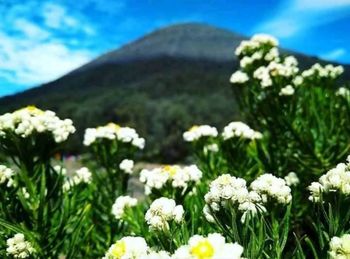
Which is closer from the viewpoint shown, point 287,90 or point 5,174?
point 5,174

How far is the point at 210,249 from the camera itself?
1.65 m

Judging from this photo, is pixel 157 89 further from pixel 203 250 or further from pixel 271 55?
pixel 203 250

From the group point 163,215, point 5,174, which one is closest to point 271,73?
point 5,174

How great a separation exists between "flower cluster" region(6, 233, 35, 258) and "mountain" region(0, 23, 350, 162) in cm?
1142

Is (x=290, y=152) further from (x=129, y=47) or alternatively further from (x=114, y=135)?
(x=129, y=47)

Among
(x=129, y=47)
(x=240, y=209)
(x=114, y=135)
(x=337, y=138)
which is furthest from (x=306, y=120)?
(x=129, y=47)

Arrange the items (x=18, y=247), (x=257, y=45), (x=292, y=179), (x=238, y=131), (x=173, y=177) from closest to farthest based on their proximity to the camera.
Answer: (x=18, y=247), (x=173, y=177), (x=238, y=131), (x=292, y=179), (x=257, y=45)

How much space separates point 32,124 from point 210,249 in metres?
2.30

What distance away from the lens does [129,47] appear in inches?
1978

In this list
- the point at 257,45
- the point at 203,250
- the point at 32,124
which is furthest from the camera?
the point at 257,45

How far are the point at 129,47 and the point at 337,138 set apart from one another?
46184 mm

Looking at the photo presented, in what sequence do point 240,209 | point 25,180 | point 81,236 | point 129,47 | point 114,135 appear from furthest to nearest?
point 129,47
point 114,135
point 81,236
point 25,180
point 240,209

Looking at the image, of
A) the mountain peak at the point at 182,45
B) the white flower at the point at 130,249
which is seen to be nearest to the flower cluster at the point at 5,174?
the white flower at the point at 130,249

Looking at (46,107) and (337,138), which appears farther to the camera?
(46,107)
